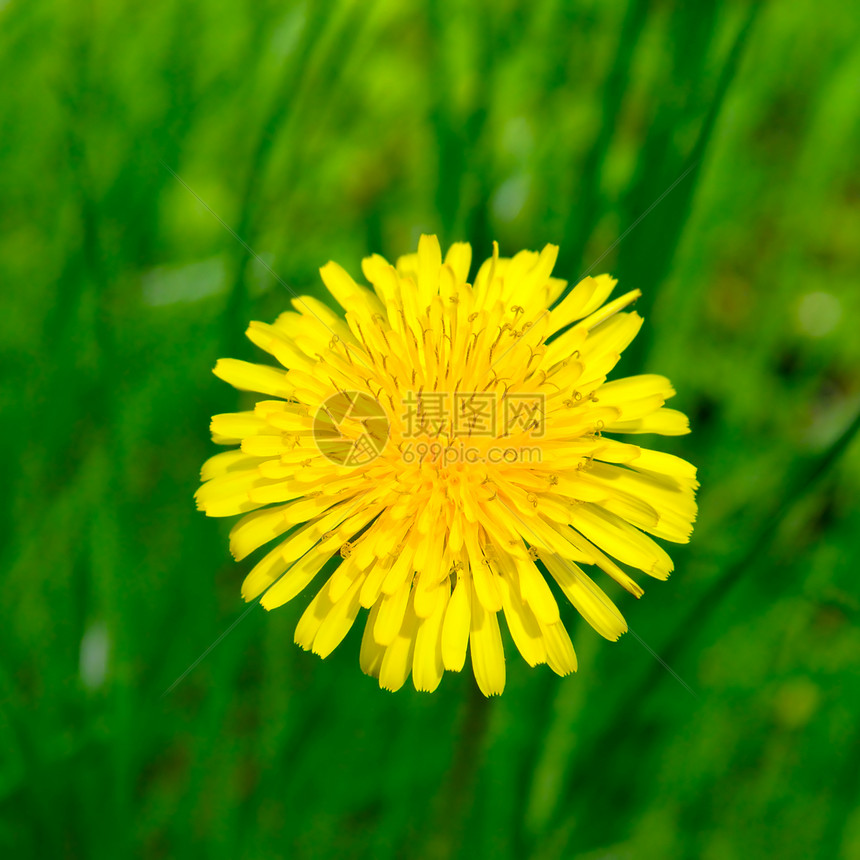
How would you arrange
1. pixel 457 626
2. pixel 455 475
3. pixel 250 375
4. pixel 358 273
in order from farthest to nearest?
pixel 358 273
pixel 250 375
pixel 455 475
pixel 457 626

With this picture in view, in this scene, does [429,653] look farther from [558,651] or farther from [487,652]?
[558,651]

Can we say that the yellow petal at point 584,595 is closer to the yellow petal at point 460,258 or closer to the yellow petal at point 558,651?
the yellow petal at point 558,651

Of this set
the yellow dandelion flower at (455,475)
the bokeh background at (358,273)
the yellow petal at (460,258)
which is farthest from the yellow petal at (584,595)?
the yellow petal at (460,258)

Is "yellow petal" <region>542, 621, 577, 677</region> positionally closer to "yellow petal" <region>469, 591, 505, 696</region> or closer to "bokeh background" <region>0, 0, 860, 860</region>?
"yellow petal" <region>469, 591, 505, 696</region>

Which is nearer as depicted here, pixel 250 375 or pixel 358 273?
pixel 250 375

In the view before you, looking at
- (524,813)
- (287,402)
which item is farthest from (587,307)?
(524,813)

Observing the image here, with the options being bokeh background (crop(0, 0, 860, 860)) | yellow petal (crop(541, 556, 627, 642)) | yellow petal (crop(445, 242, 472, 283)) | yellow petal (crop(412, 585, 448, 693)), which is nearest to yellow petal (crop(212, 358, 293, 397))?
bokeh background (crop(0, 0, 860, 860))

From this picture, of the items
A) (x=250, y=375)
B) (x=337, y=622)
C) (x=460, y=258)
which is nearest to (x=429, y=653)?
(x=337, y=622)

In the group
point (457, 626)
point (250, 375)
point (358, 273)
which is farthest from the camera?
point (358, 273)
